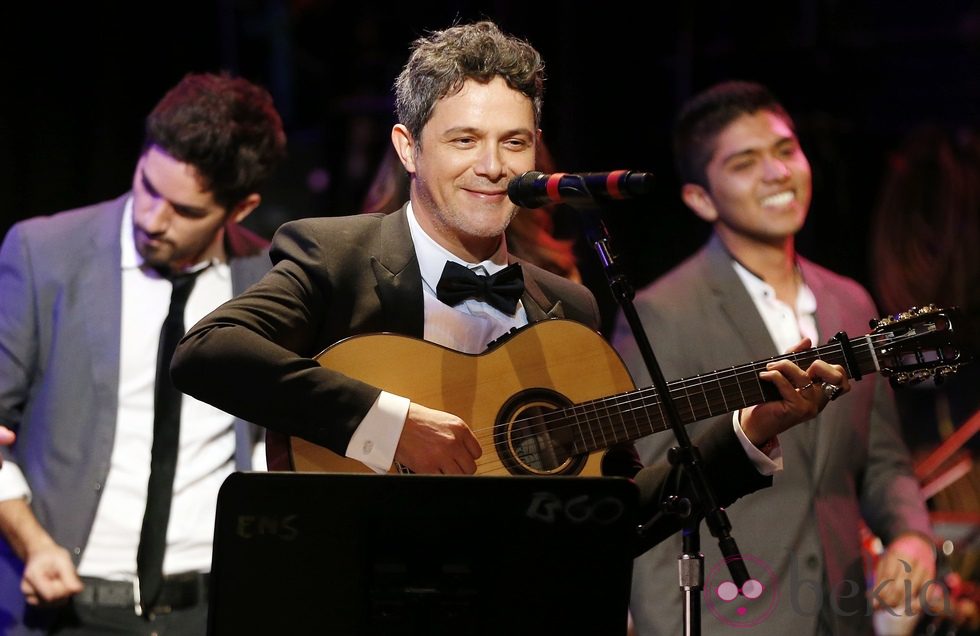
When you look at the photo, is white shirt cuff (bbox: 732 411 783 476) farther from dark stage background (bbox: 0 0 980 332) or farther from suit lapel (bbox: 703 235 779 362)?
dark stage background (bbox: 0 0 980 332)

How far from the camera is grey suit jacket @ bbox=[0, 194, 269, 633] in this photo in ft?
13.0

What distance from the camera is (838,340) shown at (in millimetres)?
3107

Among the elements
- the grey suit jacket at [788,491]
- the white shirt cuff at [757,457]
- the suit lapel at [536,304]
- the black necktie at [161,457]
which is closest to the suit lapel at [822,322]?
the grey suit jacket at [788,491]

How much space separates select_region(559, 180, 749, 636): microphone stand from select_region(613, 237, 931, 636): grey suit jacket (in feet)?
4.53

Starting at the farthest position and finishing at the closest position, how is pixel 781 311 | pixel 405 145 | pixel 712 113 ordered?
pixel 712 113
pixel 781 311
pixel 405 145

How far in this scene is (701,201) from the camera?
15.2 feet

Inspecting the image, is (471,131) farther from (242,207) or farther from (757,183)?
(757,183)

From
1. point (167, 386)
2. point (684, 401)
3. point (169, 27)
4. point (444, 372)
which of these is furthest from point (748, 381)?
point (169, 27)

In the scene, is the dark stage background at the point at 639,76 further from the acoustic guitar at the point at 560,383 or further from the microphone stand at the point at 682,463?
the microphone stand at the point at 682,463

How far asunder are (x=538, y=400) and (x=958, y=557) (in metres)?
2.83

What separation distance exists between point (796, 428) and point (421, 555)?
2.14 metres

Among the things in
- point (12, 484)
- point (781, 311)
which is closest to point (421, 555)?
point (12, 484)

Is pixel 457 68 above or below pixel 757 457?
above

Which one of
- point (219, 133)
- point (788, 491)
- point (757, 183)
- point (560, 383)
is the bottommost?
point (788, 491)
